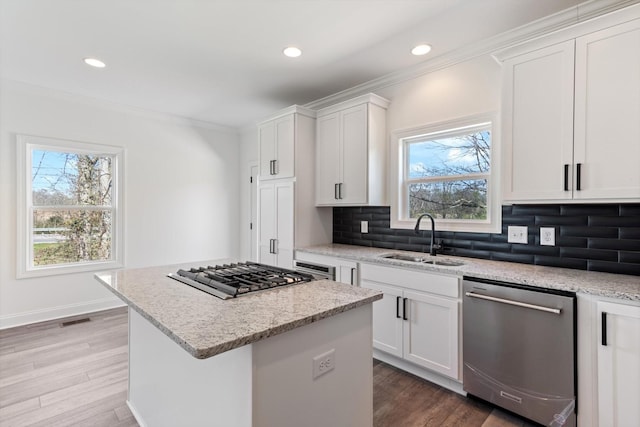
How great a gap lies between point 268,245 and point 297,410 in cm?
263

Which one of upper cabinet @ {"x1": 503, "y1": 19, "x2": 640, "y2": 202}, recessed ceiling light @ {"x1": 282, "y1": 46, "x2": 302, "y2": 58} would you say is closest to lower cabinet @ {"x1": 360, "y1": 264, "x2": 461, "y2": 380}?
upper cabinet @ {"x1": 503, "y1": 19, "x2": 640, "y2": 202}

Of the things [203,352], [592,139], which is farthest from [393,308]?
[203,352]

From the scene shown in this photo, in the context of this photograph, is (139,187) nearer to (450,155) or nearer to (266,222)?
(266,222)

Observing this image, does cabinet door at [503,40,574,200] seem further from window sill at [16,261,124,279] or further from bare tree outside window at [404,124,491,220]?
window sill at [16,261,124,279]

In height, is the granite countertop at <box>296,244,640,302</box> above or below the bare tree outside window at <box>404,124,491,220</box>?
below

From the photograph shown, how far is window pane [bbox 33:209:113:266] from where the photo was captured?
12.2 feet

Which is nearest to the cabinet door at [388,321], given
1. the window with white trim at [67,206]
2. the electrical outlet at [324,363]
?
the electrical outlet at [324,363]

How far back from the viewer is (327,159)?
11.4 ft

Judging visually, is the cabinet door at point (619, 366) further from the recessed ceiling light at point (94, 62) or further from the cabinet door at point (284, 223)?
the recessed ceiling light at point (94, 62)

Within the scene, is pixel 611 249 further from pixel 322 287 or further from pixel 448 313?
pixel 322 287

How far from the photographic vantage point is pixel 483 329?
2.06 m

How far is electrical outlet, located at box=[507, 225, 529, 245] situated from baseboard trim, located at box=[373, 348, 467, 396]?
113cm

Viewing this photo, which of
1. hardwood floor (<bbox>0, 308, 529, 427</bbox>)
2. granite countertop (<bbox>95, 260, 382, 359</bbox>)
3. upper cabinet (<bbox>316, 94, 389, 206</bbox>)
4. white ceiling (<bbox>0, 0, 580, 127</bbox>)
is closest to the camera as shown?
granite countertop (<bbox>95, 260, 382, 359</bbox>)

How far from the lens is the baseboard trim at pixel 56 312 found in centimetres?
347
